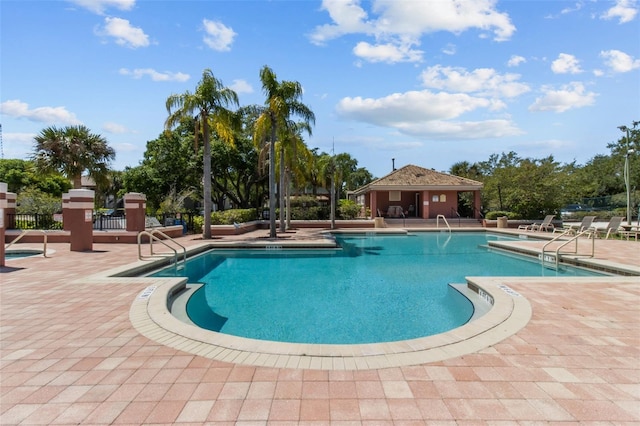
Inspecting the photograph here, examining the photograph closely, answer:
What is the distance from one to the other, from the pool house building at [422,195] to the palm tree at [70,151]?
19300 millimetres

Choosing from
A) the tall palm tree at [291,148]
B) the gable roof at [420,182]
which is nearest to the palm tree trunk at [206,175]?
the tall palm tree at [291,148]

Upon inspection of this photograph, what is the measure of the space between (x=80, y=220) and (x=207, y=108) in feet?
24.0

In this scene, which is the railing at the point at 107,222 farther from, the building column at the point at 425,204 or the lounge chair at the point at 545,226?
the lounge chair at the point at 545,226

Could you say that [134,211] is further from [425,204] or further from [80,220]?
[425,204]

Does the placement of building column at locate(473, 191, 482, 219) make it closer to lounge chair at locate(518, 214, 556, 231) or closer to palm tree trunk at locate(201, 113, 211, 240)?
lounge chair at locate(518, 214, 556, 231)

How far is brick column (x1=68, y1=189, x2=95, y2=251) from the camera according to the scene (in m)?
12.5

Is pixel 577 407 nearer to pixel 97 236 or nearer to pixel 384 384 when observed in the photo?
pixel 384 384

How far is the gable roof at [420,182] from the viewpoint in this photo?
28141 millimetres

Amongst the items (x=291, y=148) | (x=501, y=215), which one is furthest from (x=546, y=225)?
(x=291, y=148)

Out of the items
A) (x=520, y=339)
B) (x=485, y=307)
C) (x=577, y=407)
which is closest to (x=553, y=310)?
(x=485, y=307)

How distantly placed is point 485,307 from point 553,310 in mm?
1027

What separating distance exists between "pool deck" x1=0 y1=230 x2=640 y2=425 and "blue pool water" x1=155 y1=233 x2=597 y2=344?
1.84 meters

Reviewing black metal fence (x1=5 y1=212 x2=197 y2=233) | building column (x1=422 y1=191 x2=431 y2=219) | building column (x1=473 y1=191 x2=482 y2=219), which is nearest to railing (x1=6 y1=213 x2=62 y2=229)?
black metal fence (x1=5 y1=212 x2=197 y2=233)

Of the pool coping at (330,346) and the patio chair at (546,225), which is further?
the patio chair at (546,225)
